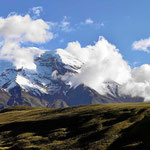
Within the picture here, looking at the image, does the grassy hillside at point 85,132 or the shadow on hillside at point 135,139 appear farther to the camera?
the grassy hillside at point 85,132

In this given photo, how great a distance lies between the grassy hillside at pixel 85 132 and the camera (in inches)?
3807

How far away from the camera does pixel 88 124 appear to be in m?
136

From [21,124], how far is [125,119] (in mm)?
63957

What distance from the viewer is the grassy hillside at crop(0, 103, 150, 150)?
96706mm

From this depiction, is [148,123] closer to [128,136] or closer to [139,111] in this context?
[128,136]

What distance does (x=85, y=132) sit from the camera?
124m

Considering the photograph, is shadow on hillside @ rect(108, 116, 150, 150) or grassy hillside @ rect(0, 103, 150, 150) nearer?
shadow on hillside @ rect(108, 116, 150, 150)

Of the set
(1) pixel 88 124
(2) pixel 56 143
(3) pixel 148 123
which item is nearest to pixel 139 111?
(1) pixel 88 124

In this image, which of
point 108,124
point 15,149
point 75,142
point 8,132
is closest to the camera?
point 75,142

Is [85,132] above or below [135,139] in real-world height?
above

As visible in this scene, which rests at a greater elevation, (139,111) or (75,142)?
(139,111)

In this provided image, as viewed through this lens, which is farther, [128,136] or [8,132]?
[8,132]

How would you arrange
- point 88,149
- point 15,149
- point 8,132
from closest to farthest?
point 88,149, point 15,149, point 8,132

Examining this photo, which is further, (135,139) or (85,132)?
(85,132)
